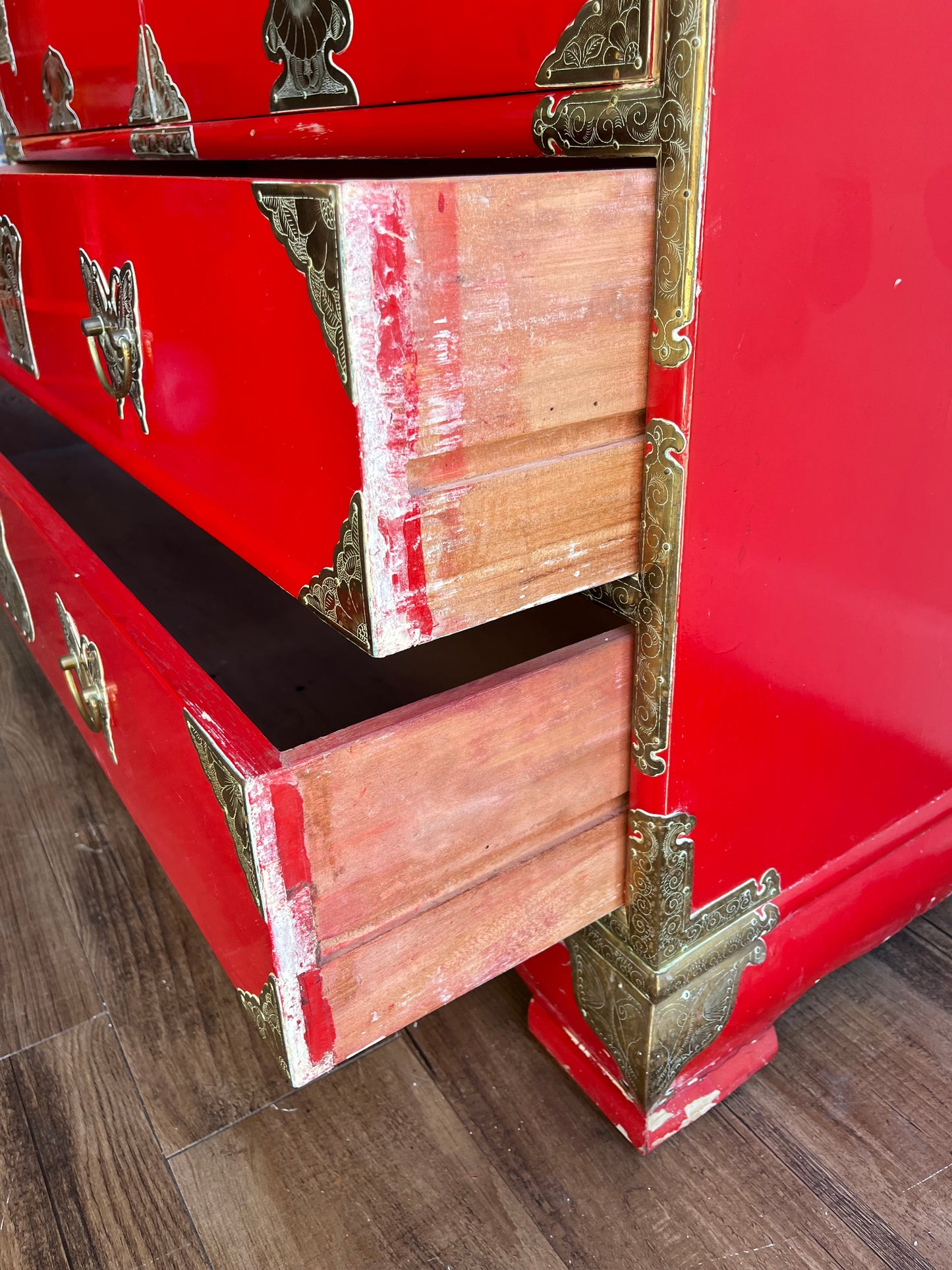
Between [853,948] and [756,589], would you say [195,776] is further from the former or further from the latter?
[853,948]

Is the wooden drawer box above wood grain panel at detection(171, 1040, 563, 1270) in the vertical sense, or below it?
above

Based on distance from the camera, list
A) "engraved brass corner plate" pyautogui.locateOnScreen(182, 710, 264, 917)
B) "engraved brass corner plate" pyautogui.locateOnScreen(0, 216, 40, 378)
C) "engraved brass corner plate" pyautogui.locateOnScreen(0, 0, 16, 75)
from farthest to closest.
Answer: "engraved brass corner plate" pyautogui.locateOnScreen(0, 0, 16, 75) → "engraved brass corner plate" pyautogui.locateOnScreen(0, 216, 40, 378) → "engraved brass corner plate" pyautogui.locateOnScreen(182, 710, 264, 917)

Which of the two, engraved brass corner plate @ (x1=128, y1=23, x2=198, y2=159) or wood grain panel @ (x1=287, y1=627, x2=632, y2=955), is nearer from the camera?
wood grain panel @ (x1=287, y1=627, x2=632, y2=955)

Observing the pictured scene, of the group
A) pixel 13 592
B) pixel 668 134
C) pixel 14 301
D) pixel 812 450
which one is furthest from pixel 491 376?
pixel 13 592

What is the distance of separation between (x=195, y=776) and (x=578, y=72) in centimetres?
42

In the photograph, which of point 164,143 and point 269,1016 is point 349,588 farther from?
point 164,143

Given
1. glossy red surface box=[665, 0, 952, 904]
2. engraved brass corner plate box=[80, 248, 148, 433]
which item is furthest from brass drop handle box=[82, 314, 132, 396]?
glossy red surface box=[665, 0, 952, 904]

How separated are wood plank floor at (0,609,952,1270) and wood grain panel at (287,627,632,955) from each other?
0.28 metres

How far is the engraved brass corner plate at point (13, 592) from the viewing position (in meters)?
1.10

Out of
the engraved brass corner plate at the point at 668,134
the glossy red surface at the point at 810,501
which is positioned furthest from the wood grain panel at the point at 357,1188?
the engraved brass corner plate at the point at 668,134

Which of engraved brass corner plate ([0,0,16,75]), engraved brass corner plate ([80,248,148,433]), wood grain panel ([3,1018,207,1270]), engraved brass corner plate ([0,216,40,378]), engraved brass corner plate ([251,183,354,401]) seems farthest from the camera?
engraved brass corner plate ([0,0,16,75])

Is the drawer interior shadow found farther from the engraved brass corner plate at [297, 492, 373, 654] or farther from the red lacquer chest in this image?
the engraved brass corner plate at [297, 492, 373, 654]

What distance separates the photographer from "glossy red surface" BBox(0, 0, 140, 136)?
81cm

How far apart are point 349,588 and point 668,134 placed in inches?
10.4
